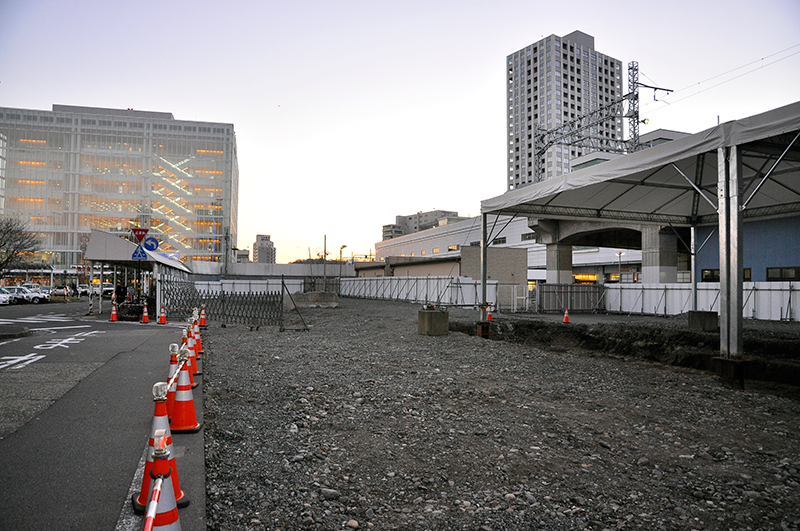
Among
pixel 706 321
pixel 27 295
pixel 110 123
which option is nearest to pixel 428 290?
pixel 706 321

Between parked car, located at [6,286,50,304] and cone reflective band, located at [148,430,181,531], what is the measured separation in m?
42.3

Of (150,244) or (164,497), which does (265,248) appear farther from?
(164,497)

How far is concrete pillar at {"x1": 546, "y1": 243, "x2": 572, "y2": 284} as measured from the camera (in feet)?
108

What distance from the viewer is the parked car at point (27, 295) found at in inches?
1403

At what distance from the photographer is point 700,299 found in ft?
74.7

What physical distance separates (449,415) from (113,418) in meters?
4.10

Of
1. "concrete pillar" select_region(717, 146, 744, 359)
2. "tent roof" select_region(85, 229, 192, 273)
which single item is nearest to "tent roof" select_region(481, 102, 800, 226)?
"concrete pillar" select_region(717, 146, 744, 359)

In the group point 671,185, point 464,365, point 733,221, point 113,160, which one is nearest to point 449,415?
point 464,365

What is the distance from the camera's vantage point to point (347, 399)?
6988mm

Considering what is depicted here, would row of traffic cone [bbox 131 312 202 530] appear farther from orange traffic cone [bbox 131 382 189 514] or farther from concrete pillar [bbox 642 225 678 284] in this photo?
concrete pillar [bbox 642 225 678 284]

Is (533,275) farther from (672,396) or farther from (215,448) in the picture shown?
(215,448)

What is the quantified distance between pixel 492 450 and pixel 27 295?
42.7 metres

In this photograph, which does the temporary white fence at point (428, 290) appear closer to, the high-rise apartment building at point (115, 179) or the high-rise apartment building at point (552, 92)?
the high-rise apartment building at point (115, 179)

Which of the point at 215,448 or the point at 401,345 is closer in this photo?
the point at 215,448
